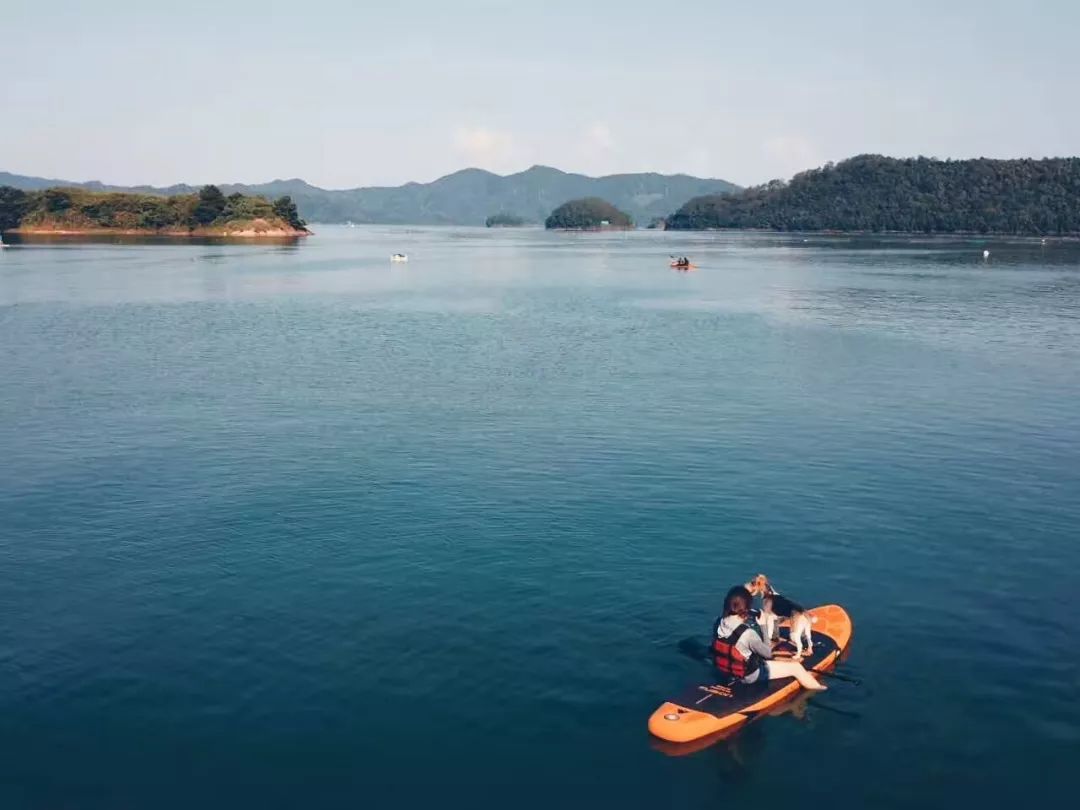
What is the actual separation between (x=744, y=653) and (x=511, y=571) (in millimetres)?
10513

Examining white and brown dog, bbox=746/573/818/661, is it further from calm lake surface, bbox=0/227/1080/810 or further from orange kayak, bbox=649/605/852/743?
calm lake surface, bbox=0/227/1080/810

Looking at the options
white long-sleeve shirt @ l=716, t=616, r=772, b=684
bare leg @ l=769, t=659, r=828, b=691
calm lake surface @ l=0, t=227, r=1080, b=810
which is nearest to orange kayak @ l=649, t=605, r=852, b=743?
bare leg @ l=769, t=659, r=828, b=691

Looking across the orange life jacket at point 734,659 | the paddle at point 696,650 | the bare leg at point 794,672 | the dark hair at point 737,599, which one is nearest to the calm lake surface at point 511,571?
the paddle at point 696,650

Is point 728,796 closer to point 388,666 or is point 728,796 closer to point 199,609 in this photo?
point 388,666

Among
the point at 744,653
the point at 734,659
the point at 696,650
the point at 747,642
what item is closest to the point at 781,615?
the point at 747,642

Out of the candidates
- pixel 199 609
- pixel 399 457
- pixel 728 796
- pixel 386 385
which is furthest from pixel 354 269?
pixel 728 796

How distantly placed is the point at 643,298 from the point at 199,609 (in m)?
108

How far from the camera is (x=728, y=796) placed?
22.5 metres

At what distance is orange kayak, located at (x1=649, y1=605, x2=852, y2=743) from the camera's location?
24.4 m

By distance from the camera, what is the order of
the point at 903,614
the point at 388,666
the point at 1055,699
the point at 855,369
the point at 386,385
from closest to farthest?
the point at 1055,699
the point at 388,666
the point at 903,614
the point at 386,385
the point at 855,369

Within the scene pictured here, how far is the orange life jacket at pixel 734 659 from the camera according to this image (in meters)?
26.8

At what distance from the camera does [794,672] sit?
26.6 meters

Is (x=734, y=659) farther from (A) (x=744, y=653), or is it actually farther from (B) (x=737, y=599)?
(B) (x=737, y=599)

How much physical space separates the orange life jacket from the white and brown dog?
1.07 m
